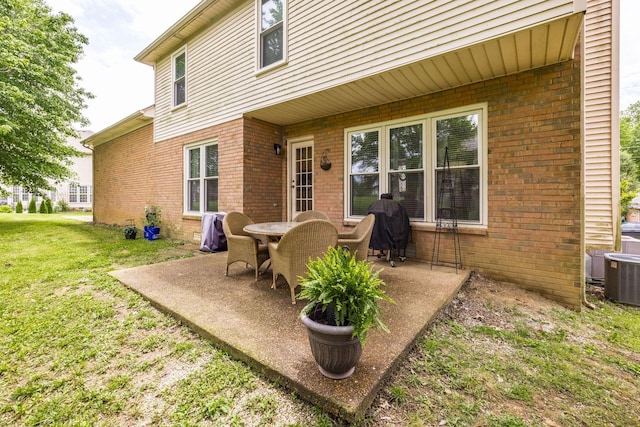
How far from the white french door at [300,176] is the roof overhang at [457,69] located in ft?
3.49

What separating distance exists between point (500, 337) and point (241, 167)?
5.28 m

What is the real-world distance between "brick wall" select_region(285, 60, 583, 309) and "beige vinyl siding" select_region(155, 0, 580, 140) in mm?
416

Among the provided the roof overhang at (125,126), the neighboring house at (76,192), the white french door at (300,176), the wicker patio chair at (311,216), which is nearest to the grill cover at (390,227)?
the wicker patio chair at (311,216)

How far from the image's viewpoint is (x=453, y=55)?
11.4ft

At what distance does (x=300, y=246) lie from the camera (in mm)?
3039

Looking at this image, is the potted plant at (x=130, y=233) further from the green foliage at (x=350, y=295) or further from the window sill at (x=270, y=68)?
the green foliage at (x=350, y=295)

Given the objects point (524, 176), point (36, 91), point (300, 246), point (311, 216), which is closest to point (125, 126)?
point (36, 91)

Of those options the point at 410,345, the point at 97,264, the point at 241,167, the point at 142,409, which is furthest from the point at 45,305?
the point at 410,345

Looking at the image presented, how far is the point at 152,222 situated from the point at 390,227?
7223 mm

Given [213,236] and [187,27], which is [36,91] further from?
[213,236]

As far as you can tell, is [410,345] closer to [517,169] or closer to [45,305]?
[517,169]

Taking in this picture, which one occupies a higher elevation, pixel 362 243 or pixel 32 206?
pixel 32 206

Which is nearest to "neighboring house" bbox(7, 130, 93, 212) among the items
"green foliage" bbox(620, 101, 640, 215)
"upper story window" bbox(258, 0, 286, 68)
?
"upper story window" bbox(258, 0, 286, 68)

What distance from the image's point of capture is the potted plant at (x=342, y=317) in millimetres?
1695
